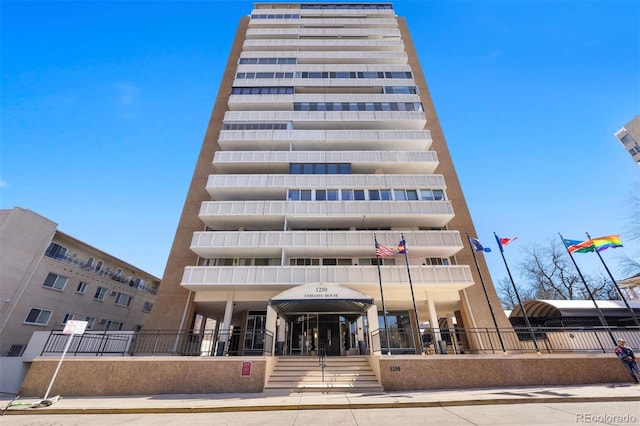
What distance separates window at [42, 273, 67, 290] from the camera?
25106mm

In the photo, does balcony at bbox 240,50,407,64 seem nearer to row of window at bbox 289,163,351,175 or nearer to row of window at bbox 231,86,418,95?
row of window at bbox 231,86,418,95

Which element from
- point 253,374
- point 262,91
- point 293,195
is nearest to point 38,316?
point 253,374

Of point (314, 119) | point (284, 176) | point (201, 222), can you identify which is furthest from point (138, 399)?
point (314, 119)

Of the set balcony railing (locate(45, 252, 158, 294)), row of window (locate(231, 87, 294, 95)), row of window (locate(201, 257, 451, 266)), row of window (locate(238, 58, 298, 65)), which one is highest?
row of window (locate(238, 58, 298, 65))

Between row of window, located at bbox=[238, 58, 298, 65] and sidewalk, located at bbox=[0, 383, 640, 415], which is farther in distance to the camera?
row of window, located at bbox=[238, 58, 298, 65]

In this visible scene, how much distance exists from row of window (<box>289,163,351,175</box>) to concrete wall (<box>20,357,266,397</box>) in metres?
17.2

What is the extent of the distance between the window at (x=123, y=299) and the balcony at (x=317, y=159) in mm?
22817

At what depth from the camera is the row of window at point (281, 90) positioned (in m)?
30.7

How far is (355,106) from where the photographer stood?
29828 mm

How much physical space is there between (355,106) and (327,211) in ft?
47.6

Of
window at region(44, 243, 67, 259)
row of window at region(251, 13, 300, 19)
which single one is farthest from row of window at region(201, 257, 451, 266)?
row of window at region(251, 13, 300, 19)

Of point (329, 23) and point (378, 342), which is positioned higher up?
point (329, 23)

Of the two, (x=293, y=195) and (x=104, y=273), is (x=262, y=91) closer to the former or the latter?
(x=293, y=195)

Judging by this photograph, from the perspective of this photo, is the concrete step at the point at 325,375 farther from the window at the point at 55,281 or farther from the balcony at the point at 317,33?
the balcony at the point at 317,33
